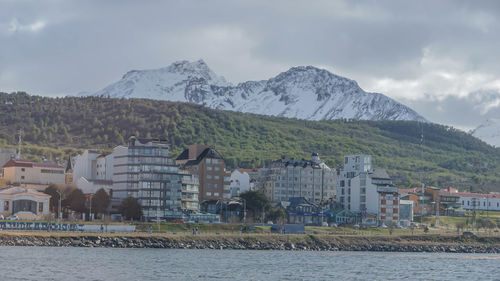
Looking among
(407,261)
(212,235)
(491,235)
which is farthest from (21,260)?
(491,235)

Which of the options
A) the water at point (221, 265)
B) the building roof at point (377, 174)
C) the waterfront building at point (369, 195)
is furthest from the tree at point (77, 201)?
the building roof at point (377, 174)

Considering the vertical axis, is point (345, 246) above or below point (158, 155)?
below

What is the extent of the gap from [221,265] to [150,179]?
201ft

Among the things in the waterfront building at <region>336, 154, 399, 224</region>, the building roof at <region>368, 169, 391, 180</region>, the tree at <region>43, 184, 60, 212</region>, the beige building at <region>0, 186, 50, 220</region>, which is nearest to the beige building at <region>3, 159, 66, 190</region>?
the tree at <region>43, 184, 60, 212</region>

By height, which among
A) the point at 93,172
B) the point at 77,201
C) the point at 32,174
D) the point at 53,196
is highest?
the point at 93,172

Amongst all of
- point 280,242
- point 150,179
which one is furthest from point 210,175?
point 280,242

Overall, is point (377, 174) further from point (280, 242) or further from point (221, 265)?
point (221, 265)

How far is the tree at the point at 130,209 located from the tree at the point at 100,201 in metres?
4.36

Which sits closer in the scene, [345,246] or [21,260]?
[21,260]

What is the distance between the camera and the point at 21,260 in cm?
9394

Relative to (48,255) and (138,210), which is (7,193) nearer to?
(138,210)

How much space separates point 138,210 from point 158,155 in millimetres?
13359

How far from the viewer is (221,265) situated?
334 feet

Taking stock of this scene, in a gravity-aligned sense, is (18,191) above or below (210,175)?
below
